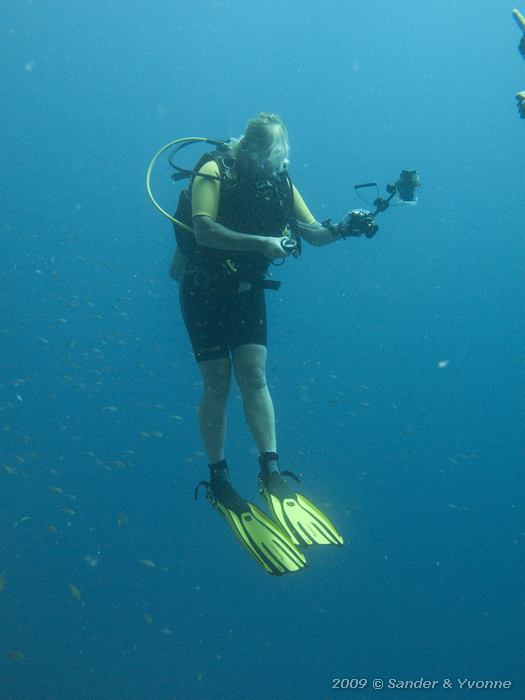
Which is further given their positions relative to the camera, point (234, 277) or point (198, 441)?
point (198, 441)

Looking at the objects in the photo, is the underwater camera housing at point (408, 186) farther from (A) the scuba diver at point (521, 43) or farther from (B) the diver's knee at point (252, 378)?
(B) the diver's knee at point (252, 378)

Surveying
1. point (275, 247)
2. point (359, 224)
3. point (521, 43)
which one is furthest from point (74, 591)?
point (521, 43)

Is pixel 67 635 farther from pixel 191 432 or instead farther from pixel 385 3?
pixel 385 3

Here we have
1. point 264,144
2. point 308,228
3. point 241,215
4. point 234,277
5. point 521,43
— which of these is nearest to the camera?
point 521,43

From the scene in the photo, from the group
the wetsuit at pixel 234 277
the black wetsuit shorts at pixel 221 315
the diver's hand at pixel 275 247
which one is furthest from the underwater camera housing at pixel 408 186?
the black wetsuit shorts at pixel 221 315

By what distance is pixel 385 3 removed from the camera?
3306 cm

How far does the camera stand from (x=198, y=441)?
1530cm

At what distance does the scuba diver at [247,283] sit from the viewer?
3.66m

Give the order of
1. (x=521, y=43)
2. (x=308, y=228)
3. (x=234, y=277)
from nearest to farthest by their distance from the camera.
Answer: (x=521, y=43)
(x=234, y=277)
(x=308, y=228)

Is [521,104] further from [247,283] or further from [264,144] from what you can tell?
[247,283]

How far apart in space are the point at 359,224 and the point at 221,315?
1245mm

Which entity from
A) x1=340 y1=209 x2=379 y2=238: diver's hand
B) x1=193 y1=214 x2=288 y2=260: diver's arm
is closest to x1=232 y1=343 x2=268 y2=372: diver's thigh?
x1=193 y1=214 x2=288 y2=260: diver's arm

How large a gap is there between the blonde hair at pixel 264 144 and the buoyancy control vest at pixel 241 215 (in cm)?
11

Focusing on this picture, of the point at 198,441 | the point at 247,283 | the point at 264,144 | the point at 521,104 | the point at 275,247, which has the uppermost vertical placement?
the point at 198,441
